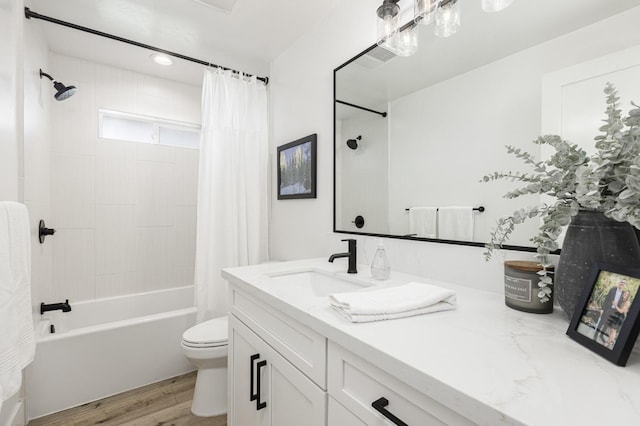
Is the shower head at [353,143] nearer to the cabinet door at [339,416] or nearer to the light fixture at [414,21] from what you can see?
the light fixture at [414,21]

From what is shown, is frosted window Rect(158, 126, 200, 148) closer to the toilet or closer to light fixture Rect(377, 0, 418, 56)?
the toilet

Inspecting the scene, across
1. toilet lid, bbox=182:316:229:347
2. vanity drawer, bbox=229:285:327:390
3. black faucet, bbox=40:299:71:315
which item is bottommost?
toilet lid, bbox=182:316:229:347

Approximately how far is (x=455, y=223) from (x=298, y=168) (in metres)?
1.21

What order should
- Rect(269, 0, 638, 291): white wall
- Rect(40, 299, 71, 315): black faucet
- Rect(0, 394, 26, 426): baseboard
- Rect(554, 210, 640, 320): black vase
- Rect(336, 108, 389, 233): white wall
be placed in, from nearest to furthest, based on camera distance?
Rect(554, 210, 640, 320): black vase, Rect(269, 0, 638, 291): white wall, Rect(0, 394, 26, 426): baseboard, Rect(336, 108, 389, 233): white wall, Rect(40, 299, 71, 315): black faucet

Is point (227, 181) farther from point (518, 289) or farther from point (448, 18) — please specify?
point (518, 289)

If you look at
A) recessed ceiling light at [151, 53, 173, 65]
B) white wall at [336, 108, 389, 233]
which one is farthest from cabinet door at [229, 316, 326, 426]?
recessed ceiling light at [151, 53, 173, 65]

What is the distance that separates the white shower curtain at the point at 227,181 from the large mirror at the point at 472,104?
946 mm

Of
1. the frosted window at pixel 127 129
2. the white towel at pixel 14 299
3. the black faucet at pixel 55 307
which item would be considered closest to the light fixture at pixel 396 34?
the white towel at pixel 14 299

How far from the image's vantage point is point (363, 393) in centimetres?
65

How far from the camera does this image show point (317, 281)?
1417 mm

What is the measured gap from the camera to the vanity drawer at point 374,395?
1.67ft

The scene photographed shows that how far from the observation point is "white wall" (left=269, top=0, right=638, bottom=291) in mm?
1068

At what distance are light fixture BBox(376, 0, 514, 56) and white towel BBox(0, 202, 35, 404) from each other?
1517 millimetres

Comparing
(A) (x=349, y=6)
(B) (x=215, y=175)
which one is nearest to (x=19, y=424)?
(B) (x=215, y=175)
